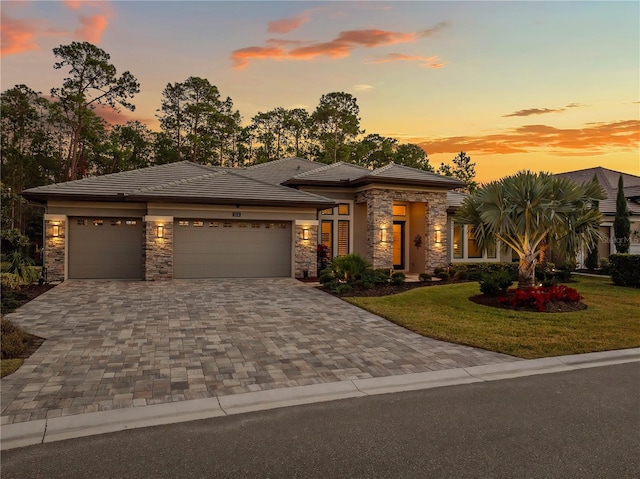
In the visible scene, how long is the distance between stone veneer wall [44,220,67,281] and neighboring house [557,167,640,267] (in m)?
24.2

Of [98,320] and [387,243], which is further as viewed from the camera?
[387,243]

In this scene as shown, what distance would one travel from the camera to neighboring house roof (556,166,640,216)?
1024 inches

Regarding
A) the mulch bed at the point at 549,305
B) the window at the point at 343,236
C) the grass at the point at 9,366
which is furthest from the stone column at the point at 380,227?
the grass at the point at 9,366

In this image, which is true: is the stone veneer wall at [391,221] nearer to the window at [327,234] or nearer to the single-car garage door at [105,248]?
the window at [327,234]

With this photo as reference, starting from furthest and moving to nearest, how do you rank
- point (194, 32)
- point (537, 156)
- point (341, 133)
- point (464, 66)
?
1. point (341, 133)
2. point (537, 156)
3. point (464, 66)
4. point (194, 32)

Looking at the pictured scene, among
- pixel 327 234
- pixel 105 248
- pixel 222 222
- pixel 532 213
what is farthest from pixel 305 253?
pixel 532 213

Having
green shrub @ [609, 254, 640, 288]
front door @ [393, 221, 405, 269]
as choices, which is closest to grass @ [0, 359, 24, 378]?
front door @ [393, 221, 405, 269]

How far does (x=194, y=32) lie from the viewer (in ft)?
48.4

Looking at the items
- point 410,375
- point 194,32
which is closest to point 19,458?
point 410,375

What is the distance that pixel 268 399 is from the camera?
5473mm

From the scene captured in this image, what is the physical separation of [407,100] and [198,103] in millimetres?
23735

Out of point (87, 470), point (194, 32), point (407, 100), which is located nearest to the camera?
point (87, 470)

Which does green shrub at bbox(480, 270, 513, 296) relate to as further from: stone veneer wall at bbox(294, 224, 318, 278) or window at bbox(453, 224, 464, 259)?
window at bbox(453, 224, 464, 259)

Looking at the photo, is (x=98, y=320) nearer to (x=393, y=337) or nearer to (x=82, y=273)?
(x=393, y=337)
